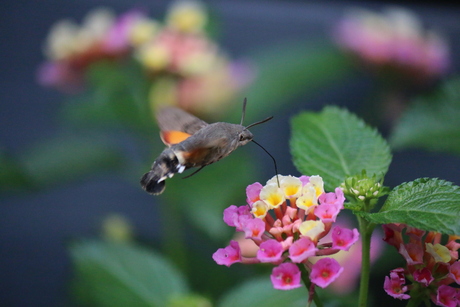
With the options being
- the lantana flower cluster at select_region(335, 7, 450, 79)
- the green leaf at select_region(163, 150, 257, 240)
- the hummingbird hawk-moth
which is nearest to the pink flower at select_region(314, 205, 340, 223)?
the hummingbird hawk-moth

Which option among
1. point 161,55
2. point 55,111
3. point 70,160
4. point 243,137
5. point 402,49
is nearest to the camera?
point 243,137

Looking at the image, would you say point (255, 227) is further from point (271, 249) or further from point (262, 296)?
point (262, 296)

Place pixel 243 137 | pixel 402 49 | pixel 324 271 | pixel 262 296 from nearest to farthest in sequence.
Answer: pixel 324 271
pixel 243 137
pixel 262 296
pixel 402 49

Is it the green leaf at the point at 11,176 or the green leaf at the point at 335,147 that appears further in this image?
the green leaf at the point at 11,176

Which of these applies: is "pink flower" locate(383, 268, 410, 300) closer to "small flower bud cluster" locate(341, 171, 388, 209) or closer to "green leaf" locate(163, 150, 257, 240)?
"small flower bud cluster" locate(341, 171, 388, 209)

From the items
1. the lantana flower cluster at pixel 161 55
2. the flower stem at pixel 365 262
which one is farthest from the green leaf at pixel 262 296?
the lantana flower cluster at pixel 161 55

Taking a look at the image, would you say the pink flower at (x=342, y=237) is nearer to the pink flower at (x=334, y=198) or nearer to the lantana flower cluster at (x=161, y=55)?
the pink flower at (x=334, y=198)

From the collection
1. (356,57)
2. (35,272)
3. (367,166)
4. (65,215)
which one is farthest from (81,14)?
(367,166)

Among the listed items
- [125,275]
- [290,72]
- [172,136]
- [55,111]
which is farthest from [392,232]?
[55,111]
